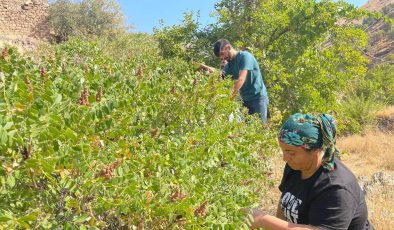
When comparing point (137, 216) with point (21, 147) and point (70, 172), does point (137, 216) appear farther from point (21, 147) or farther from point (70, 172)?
point (21, 147)

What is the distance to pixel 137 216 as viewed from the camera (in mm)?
1717

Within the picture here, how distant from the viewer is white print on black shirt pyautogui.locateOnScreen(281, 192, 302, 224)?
7.48ft

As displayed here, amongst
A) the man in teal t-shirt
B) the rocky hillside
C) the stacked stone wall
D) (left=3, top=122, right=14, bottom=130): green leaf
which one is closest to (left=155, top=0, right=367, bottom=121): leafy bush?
the man in teal t-shirt

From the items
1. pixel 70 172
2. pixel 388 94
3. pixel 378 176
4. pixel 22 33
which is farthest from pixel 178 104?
pixel 22 33

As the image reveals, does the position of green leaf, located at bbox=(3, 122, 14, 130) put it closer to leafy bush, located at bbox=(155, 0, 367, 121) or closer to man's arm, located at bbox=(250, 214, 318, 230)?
man's arm, located at bbox=(250, 214, 318, 230)

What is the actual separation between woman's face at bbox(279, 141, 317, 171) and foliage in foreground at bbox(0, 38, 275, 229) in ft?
0.92

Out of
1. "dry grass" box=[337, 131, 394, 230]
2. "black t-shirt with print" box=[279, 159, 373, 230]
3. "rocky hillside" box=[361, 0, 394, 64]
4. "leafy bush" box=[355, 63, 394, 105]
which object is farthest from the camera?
"rocky hillside" box=[361, 0, 394, 64]

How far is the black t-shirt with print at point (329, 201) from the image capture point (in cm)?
203

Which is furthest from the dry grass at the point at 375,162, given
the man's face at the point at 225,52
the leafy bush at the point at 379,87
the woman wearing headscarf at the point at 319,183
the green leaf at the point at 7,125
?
the green leaf at the point at 7,125

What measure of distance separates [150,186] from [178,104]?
105 centimetres

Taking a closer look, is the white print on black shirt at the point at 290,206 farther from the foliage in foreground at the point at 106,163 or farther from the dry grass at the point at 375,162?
the dry grass at the point at 375,162

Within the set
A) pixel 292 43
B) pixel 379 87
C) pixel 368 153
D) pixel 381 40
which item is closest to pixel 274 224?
pixel 292 43

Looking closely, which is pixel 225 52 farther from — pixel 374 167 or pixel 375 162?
pixel 375 162

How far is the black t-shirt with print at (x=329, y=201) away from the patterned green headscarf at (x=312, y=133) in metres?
0.07
